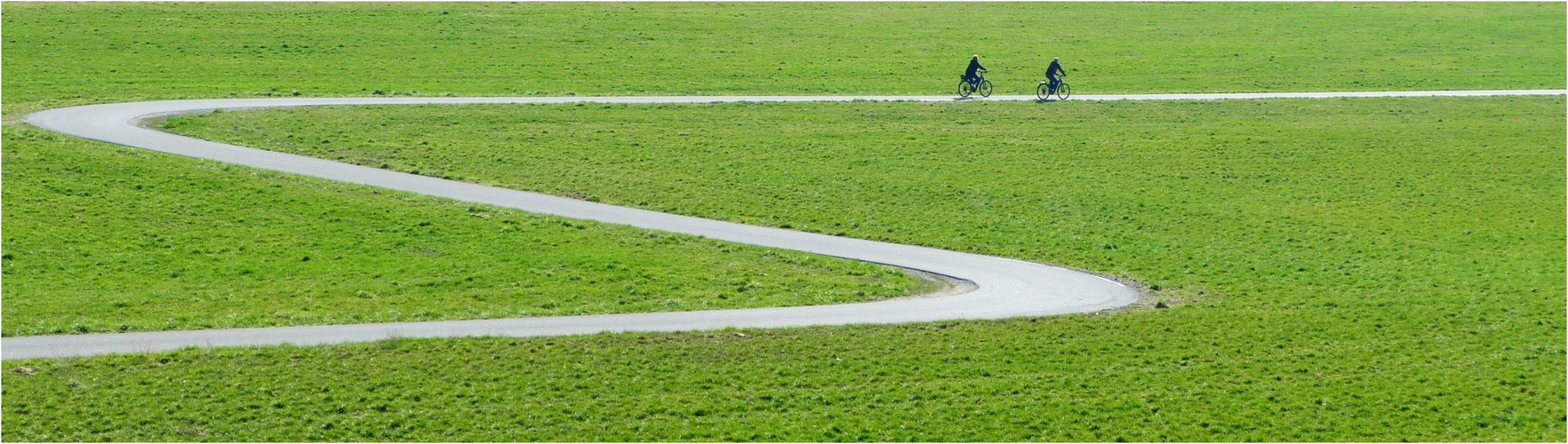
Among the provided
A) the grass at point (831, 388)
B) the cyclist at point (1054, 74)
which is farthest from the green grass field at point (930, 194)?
the cyclist at point (1054, 74)

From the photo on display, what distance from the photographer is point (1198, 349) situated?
2258 cm

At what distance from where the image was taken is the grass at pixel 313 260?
23922 mm

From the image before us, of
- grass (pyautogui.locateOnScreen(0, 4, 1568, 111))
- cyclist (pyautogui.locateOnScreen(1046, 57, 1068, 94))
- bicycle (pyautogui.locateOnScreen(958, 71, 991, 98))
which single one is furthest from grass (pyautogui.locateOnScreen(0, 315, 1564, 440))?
bicycle (pyautogui.locateOnScreen(958, 71, 991, 98))

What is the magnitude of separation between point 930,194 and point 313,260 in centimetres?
1629

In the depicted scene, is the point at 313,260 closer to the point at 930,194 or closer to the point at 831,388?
the point at 831,388

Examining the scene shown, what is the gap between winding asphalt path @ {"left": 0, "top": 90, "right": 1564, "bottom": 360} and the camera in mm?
21641

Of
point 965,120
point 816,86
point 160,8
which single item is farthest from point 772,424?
point 160,8

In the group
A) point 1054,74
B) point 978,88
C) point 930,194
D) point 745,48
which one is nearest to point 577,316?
point 930,194

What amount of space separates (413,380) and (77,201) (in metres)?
16.0

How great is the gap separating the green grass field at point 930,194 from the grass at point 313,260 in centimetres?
43

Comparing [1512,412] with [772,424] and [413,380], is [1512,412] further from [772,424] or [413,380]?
[413,380]

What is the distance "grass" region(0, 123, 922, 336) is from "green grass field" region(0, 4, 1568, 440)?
429mm

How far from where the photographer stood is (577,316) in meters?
23.9

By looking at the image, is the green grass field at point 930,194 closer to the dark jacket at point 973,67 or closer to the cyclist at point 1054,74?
the cyclist at point 1054,74
